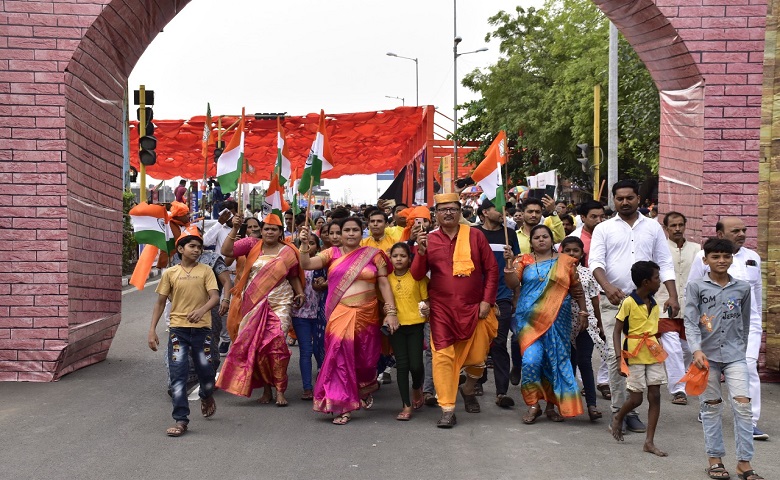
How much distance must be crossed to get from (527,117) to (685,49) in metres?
23.8

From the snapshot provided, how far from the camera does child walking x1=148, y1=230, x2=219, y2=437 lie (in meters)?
7.14

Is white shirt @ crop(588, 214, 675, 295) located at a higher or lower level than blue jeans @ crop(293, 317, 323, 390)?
higher

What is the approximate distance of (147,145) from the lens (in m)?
9.91

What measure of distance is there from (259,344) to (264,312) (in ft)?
0.90

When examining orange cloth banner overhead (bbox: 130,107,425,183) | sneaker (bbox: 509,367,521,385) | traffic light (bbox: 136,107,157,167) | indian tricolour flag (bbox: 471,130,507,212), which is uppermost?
orange cloth banner overhead (bbox: 130,107,425,183)

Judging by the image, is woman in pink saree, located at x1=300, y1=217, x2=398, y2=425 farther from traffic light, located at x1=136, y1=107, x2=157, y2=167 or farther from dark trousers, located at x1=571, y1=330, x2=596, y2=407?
traffic light, located at x1=136, y1=107, x2=157, y2=167

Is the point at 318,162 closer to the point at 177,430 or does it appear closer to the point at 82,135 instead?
the point at 82,135

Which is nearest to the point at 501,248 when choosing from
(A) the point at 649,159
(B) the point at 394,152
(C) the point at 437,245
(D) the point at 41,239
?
(C) the point at 437,245

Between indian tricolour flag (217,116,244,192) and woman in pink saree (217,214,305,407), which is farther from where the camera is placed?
indian tricolour flag (217,116,244,192)

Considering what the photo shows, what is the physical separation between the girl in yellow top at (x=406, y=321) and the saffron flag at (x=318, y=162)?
5.86 ft

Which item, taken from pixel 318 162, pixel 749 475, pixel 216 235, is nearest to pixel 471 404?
pixel 749 475

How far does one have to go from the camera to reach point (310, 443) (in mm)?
6715

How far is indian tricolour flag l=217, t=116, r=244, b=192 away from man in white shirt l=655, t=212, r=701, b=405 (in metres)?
3.99

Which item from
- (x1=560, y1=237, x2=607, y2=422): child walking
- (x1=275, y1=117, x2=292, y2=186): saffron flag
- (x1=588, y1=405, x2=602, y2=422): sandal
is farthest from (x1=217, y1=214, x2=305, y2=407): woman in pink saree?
(x1=588, y1=405, x2=602, y2=422): sandal
